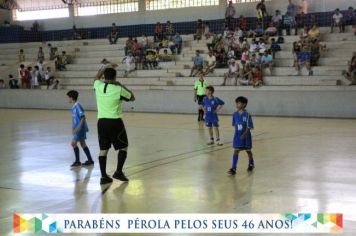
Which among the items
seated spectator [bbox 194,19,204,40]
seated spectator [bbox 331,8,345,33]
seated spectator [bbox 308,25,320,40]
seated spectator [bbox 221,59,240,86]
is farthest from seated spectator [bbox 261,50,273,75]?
seated spectator [bbox 194,19,204,40]

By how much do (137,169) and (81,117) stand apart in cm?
150

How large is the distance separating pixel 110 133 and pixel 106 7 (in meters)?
27.3

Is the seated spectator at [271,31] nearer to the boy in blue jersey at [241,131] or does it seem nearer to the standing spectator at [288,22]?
the standing spectator at [288,22]

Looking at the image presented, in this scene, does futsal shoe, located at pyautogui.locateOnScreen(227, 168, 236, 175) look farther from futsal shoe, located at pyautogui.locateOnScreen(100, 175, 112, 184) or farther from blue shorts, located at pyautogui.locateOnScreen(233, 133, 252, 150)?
futsal shoe, located at pyautogui.locateOnScreen(100, 175, 112, 184)

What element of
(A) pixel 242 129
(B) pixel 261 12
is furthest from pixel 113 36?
(A) pixel 242 129

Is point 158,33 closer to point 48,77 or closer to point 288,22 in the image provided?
point 48,77

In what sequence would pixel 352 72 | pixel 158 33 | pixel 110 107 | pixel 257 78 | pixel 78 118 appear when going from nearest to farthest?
pixel 110 107 < pixel 78 118 < pixel 352 72 < pixel 257 78 < pixel 158 33

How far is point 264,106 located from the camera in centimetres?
2047

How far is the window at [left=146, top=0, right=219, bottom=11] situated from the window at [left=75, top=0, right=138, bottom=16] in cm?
112

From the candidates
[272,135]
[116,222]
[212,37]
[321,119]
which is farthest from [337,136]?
[212,37]

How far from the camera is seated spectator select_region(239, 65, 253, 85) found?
888 inches

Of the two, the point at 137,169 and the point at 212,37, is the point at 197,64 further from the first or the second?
the point at 137,169

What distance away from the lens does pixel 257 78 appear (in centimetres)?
2225

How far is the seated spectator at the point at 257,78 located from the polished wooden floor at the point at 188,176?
6.80 m
